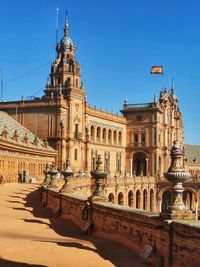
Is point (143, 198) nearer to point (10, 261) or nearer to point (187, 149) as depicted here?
point (187, 149)

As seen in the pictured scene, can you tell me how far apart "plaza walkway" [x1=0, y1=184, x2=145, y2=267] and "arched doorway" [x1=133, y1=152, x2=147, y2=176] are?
208 feet

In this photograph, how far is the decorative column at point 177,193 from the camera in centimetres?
1116

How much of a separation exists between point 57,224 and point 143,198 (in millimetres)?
60227

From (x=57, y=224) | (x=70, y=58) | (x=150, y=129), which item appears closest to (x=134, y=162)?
(x=150, y=129)

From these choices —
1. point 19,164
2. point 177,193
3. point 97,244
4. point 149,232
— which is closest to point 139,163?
point 19,164

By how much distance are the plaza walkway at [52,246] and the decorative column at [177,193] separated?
5.16ft

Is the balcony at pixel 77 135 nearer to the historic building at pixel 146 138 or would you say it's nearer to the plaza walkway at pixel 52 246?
the historic building at pixel 146 138

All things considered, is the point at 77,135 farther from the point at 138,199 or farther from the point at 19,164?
the point at 138,199

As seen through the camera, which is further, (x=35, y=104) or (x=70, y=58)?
(x=70, y=58)

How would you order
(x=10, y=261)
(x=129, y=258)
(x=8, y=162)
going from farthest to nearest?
(x=8, y=162) → (x=129, y=258) → (x=10, y=261)

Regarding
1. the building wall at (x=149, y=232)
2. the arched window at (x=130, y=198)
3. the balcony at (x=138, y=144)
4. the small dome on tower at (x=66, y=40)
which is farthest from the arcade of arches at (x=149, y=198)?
the building wall at (x=149, y=232)

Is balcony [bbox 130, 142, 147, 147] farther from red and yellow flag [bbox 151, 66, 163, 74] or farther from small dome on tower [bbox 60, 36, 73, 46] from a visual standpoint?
small dome on tower [bbox 60, 36, 73, 46]

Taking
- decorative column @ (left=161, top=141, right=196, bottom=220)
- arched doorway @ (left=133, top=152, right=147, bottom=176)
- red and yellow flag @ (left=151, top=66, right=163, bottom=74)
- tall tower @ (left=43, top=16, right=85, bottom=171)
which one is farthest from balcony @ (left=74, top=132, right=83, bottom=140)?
decorative column @ (left=161, top=141, right=196, bottom=220)

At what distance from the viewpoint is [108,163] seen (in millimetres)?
75688
